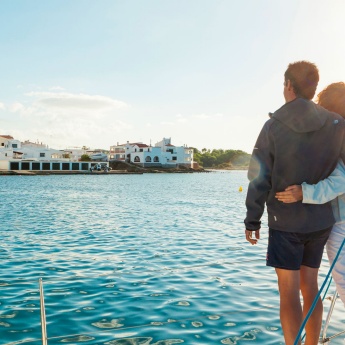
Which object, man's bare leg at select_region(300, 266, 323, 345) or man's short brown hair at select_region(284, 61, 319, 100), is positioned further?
man's bare leg at select_region(300, 266, 323, 345)

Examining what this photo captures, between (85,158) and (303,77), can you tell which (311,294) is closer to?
(303,77)

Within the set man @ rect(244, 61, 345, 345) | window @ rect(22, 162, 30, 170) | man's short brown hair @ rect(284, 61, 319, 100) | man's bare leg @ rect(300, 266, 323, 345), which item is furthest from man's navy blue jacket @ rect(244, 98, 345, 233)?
window @ rect(22, 162, 30, 170)

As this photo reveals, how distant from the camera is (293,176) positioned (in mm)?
3018

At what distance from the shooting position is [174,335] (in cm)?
636

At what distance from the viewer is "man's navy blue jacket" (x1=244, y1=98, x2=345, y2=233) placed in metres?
2.98

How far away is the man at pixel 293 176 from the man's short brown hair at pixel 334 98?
288mm

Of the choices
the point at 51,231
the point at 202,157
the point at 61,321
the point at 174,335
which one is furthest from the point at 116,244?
the point at 202,157

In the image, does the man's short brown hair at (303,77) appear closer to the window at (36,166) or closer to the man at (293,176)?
the man at (293,176)

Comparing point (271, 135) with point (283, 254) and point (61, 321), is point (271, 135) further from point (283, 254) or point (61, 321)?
point (61, 321)

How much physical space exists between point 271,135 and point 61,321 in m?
5.57

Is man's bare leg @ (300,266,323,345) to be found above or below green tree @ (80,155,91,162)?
below

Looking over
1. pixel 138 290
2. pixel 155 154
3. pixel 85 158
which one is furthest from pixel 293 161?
pixel 155 154

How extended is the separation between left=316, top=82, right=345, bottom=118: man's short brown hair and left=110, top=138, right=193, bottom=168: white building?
393ft

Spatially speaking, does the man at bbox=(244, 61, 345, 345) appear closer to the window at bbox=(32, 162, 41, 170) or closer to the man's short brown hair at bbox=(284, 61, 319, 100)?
the man's short brown hair at bbox=(284, 61, 319, 100)
